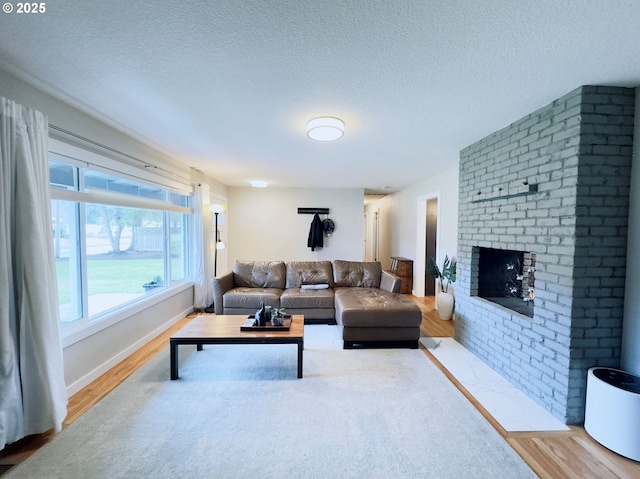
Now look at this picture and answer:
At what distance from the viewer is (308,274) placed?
15.2 feet

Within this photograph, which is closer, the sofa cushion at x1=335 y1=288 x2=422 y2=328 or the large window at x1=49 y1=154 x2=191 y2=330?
the large window at x1=49 y1=154 x2=191 y2=330

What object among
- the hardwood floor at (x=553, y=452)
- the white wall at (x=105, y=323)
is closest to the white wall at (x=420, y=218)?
the hardwood floor at (x=553, y=452)

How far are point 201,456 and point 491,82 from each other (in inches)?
115

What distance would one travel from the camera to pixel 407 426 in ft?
6.33

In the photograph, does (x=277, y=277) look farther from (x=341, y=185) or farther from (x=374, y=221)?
(x=374, y=221)

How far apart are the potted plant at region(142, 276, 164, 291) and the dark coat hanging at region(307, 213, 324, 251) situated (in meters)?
3.17

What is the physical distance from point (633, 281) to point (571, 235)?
48 cm

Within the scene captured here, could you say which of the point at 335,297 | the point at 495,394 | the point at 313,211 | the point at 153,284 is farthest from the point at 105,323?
the point at 313,211

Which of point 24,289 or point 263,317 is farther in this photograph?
point 263,317

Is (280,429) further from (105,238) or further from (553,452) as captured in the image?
(105,238)

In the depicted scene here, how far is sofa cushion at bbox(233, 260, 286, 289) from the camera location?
14.8ft

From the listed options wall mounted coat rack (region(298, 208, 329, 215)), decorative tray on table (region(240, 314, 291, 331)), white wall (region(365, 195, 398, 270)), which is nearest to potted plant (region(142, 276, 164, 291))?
decorative tray on table (region(240, 314, 291, 331))

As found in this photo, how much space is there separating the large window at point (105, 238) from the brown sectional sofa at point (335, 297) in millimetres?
915

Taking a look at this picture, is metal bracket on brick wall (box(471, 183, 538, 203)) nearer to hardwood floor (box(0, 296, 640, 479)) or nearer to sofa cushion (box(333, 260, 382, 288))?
hardwood floor (box(0, 296, 640, 479))
